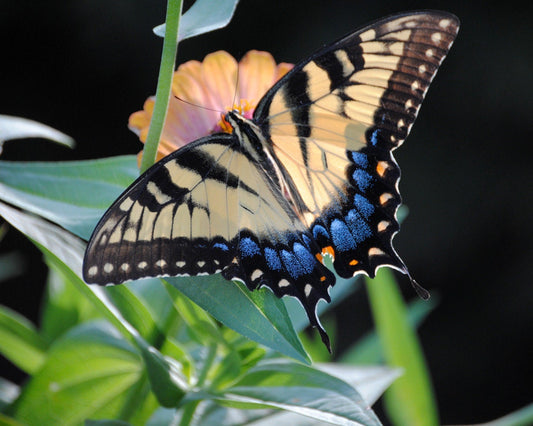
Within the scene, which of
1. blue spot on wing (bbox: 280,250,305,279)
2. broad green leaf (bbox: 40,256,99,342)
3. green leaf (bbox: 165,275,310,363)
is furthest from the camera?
broad green leaf (bbox: 40,256,99,342)

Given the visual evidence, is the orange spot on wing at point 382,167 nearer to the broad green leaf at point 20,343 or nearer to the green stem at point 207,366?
the green stem at point 207,366

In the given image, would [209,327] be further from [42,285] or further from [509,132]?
[509,132]

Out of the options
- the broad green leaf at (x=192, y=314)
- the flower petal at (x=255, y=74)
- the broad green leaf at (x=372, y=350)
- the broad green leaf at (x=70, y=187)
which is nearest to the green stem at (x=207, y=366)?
the broad green leaf at (x=192, y=314)

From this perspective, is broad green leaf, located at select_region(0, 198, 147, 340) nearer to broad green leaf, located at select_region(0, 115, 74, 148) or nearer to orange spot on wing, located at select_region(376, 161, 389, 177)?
Answer: broad green leaf, located at select_region(0, 115, 74, 148)

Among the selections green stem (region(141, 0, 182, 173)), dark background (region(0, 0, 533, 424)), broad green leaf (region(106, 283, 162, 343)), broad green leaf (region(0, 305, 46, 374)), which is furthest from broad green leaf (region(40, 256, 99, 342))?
dark background (region(0, 0, 533, 424))

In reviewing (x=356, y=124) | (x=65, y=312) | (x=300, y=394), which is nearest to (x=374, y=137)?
(x=356, y=124)
